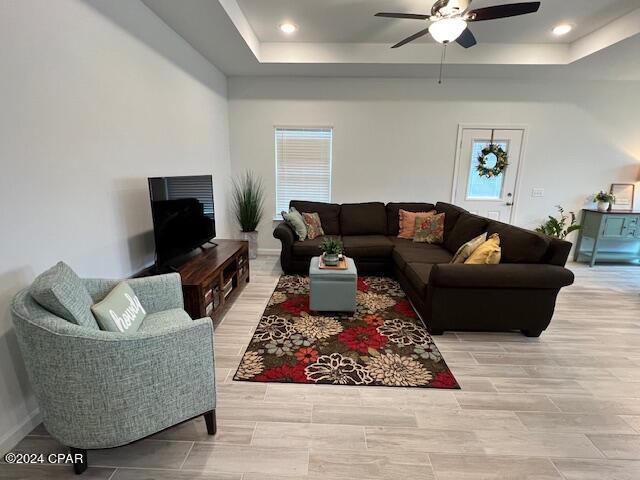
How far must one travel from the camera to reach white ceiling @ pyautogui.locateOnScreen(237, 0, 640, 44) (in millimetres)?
3047

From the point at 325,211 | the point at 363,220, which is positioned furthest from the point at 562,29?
the point at 325,211

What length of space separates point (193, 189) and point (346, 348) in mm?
2129

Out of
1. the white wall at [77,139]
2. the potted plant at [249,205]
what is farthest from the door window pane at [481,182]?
the white wall at [77,139]

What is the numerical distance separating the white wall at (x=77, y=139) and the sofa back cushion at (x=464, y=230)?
3370 mm

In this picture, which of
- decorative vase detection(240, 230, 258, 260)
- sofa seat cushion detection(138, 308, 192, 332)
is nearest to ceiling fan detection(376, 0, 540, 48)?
sofa seat cushion detection(138, 308, 192, 332)

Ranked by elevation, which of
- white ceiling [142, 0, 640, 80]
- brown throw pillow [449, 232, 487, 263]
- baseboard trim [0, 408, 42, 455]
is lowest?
baseboard trim [0, 408, 42, 455]

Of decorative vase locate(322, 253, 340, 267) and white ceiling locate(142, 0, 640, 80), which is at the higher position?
white ceiling locate(142, 0, 640, 80)

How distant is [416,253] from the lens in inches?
145

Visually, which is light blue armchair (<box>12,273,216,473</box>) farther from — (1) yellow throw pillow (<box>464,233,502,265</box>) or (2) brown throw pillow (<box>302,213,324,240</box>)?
(2) brown throw pillow (<box>302,213,324,240</box>)

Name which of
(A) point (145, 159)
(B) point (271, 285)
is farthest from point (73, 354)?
(B) point (271, 285)

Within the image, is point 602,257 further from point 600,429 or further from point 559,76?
point 600,429

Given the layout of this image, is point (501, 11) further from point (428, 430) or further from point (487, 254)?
point (428, 430)

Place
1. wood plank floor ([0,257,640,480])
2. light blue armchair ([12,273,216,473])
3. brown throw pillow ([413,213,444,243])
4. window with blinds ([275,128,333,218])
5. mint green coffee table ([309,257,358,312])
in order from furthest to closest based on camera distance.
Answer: window with blinds ([275,128,333,218]) → brown throw pillow ([413,213,444,243]) → mint green coffee table ([309,257,358,312]) → wood plank floor ([0,257,640,480]) → light blue armchair ([12,273,216,473])

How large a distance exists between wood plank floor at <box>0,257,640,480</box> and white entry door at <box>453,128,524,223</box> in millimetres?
2953
